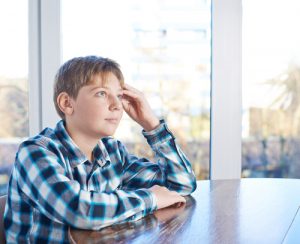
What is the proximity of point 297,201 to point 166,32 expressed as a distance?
5.35ft

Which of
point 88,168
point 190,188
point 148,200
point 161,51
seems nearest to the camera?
point 148,200

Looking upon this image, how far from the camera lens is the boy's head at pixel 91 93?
4.49ft

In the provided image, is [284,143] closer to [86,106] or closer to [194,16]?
[194,16]

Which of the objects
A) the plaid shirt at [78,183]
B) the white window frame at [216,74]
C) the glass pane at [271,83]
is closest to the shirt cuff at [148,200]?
the plaid shirt at [78,183]

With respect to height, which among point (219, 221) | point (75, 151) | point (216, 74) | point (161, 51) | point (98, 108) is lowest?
point (219, 221)

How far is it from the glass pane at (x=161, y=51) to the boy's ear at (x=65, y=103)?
1391 mm

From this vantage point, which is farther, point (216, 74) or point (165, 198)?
point (216, 74)

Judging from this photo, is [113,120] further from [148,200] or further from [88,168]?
[148,200]

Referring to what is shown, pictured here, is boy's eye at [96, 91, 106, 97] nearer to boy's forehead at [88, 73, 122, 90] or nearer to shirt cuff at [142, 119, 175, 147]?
boy's forehead at [88, 73, 122, 90]

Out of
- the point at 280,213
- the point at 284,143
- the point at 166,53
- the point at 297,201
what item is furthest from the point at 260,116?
the point at 280,213

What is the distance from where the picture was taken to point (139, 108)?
5.19ft

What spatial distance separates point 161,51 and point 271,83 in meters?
0.65

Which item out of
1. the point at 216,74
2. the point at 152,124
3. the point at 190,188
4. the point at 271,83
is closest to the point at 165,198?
the point at 190,188

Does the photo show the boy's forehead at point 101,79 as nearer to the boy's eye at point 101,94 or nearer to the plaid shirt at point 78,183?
the boy's eye at point 101,94
